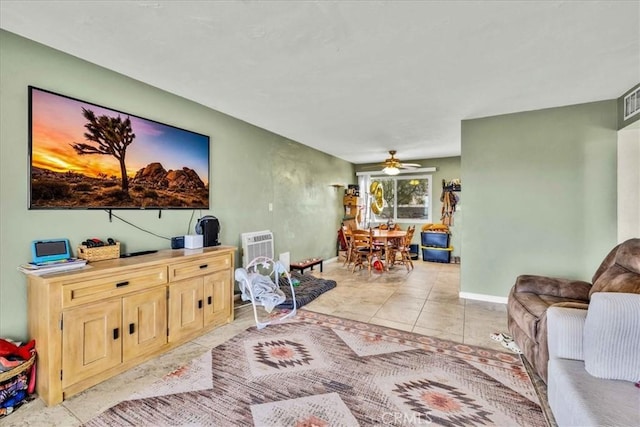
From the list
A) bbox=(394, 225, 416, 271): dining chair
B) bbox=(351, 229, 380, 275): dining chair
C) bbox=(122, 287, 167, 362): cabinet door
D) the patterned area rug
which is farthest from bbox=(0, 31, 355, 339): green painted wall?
bbox=(394, 225, 416, 271): dining chair

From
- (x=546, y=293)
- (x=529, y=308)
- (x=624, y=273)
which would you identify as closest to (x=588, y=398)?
(x=529, y=308)

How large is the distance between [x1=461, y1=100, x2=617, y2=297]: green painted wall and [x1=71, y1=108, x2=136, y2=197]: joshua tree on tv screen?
4009 mm

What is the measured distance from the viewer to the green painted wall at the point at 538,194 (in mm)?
3268

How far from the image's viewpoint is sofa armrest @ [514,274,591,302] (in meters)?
2.46

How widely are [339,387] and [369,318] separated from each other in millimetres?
1327

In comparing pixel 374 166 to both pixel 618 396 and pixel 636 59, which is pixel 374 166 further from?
pixel 618 396

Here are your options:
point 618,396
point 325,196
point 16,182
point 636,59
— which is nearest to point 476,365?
point 618,396

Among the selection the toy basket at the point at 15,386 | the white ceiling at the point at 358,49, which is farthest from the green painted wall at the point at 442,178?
the toy basket at the point at 15,386

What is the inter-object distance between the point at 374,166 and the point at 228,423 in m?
6.90

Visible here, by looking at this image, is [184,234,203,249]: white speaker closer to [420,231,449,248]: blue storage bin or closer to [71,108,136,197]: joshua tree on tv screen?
[71,108,136,197]: joshua tree on tv screen

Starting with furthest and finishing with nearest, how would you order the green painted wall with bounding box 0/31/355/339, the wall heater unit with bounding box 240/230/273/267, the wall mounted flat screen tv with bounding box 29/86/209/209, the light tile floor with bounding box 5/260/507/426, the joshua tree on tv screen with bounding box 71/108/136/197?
the wall heater unit with bounding box 240/230/273/267
the joshua tree on tv screen with bounding box 71/108/136/197
the wall mounted flat screen tv with bounding box 29/86/209/209
the green painted wall with bounding box 0/31/355/339
the light tile floor with bounding box 5/260/507/426

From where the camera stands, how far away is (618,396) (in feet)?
4.09

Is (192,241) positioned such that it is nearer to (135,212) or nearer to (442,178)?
(135,212)

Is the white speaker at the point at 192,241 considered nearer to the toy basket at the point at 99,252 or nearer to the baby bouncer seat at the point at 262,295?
the baby bouncer seat at the point at 262,295
